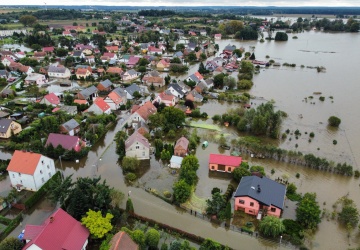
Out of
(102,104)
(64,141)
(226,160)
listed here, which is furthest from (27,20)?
(226,160)

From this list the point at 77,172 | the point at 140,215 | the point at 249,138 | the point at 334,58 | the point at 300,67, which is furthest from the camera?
the point at 334,58

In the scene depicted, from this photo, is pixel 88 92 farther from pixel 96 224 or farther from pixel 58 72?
pixel 96 224

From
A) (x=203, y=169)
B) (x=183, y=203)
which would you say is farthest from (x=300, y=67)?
(x=183, y=203)

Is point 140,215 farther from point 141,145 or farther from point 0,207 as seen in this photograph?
point 0,207

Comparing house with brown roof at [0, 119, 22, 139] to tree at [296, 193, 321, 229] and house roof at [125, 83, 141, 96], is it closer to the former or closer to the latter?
house roof at [125, 83, 141, 96]

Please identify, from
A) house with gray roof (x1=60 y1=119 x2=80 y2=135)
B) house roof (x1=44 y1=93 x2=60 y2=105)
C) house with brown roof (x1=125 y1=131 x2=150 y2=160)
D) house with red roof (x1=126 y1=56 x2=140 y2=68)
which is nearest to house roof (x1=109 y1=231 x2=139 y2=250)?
house with brown roof (x1=125 y1=131 x2=150 y2=160)

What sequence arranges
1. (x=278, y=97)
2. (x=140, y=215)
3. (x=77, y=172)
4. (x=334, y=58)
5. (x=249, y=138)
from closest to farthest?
1. (x=140, y=215)
2. (x=77, y=172)
3. (x=249, y=138)
4. (x=278, y=97)
5. (x=334, y=58)

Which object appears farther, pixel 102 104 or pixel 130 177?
pixel 102 104
